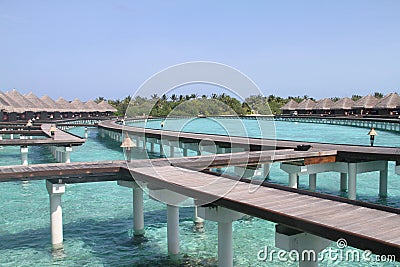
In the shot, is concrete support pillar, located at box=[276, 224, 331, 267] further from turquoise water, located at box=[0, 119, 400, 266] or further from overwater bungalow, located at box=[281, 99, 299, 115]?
overwater bungalow, located at box=[281, 99, 299, 115]

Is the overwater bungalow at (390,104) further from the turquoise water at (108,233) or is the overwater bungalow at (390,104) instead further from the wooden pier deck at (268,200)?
the wooden pier deck at (268,200)

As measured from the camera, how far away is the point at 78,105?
61281 millimetres

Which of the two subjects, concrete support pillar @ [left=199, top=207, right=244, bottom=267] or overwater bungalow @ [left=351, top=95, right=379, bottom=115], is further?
overwater bungalow @ [left=351, top=95, right=379, bottom=115]

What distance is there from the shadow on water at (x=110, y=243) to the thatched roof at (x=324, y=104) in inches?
2140

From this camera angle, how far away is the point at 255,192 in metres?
6.57

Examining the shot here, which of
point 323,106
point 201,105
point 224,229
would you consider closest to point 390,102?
point 323,106

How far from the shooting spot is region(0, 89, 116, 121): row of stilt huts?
42.8 m

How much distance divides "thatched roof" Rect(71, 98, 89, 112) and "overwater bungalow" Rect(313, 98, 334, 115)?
36443 mm

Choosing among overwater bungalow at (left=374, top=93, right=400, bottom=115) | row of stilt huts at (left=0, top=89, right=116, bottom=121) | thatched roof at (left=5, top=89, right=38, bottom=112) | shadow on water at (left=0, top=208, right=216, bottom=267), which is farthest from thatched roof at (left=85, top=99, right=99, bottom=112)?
shadow on water at (left=0, top=208, right=216, bottom=267)

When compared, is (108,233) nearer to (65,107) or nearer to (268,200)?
(268,200)

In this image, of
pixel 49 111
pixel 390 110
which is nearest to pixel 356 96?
pixel 390 110

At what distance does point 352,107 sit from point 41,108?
4225cm

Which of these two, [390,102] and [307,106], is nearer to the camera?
[390,102]

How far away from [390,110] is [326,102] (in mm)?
13687
